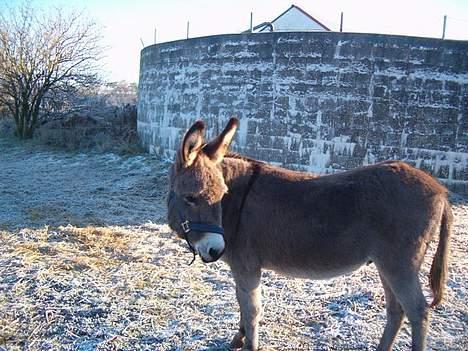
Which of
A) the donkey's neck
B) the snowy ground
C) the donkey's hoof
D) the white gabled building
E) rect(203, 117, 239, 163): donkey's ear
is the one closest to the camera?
rect(203, 117, 239, 163): donkey's ear

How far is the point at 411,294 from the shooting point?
2.78 metres

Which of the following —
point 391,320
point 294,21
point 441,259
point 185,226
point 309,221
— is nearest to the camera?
point 185,226

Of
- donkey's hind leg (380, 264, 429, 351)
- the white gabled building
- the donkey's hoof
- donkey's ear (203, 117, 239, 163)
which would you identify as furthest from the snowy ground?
the white gabled building

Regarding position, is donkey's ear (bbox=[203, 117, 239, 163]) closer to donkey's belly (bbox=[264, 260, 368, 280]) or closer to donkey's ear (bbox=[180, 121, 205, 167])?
donkey's ear (bbox=[180, 121, 205, 167])

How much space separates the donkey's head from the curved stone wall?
583 cm

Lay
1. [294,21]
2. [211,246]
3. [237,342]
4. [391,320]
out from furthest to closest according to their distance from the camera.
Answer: [294,21] → [237,342] → [391,320] → [211,246]

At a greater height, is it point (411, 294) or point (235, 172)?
point (235, 172)

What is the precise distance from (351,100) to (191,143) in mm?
6059

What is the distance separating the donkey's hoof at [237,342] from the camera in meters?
3.35

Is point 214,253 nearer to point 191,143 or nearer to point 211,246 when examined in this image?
point 211,246

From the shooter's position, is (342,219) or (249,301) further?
(249,301)

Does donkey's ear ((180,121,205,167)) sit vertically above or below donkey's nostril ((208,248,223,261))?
above

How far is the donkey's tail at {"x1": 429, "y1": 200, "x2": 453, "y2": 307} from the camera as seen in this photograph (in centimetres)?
301

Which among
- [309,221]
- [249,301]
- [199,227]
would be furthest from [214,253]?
[309,221]
